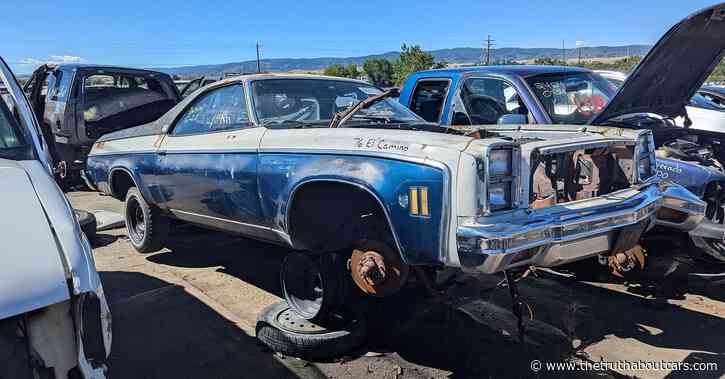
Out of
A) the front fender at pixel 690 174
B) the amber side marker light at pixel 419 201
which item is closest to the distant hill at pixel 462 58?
the front fender at pixel 690 174

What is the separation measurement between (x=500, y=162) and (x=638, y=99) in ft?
8.98

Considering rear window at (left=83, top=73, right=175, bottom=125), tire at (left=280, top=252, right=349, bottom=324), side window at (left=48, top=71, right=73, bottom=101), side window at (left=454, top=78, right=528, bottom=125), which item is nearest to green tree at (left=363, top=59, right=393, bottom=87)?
rear window at (left=83, top=73, right=175, bottom=125)

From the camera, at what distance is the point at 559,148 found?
3.15 metres

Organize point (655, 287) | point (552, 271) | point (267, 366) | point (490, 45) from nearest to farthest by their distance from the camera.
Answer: point (267, 366), point (655, 287), point (552, 271), point (490, 45)

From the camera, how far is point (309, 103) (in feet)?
14.1

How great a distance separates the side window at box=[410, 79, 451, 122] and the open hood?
1.84 meters

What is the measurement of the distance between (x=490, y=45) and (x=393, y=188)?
221 feet

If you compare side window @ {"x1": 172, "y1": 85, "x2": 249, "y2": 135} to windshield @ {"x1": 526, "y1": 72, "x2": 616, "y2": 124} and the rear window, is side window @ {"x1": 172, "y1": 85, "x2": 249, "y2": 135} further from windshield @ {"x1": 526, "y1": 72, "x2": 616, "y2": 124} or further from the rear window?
the rear window

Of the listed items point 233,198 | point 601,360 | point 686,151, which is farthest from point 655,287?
point 233,198

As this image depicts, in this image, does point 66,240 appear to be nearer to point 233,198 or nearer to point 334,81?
point 233,198

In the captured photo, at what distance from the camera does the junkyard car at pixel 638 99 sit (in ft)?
14.9

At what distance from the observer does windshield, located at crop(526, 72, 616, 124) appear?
5336 millimetres

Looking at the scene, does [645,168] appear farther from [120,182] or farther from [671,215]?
[120,182]

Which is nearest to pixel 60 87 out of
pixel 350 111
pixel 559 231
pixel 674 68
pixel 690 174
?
pixel 350 111
